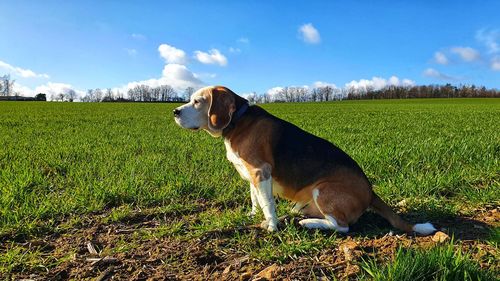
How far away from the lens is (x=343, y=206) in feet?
13.8

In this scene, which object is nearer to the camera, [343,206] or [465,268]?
[465,268]

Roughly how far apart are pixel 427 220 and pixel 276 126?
2.02 m

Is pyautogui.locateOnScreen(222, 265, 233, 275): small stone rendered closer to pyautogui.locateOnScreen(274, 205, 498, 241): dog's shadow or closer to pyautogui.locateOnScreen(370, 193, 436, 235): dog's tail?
pyautogui.locateOnScreen(274, 205, 498, 241): dog's shadow

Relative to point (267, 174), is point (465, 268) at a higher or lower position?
lower

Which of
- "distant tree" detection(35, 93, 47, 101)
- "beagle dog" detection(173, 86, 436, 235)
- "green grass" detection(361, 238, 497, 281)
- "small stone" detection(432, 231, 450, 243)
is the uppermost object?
"distant tree" detection(35, 93, 47, 101)

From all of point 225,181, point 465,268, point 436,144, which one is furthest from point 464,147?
point 465,268

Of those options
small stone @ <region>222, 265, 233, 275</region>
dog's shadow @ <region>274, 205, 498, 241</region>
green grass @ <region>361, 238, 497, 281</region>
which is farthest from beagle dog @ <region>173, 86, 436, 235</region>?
green grass @ <region>361, 238, 497, 281</region>

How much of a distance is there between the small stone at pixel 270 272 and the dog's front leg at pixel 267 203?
885 millimetres

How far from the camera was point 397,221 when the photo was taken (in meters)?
4.21

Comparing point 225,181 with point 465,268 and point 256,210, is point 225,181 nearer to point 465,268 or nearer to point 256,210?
point 256,210

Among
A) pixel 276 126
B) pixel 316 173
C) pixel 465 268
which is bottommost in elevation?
pixel 465 268

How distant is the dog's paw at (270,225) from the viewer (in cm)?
416

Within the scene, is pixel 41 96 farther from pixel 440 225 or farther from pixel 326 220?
pixel 440 225

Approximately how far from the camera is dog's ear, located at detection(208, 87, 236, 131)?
4.48 metres
